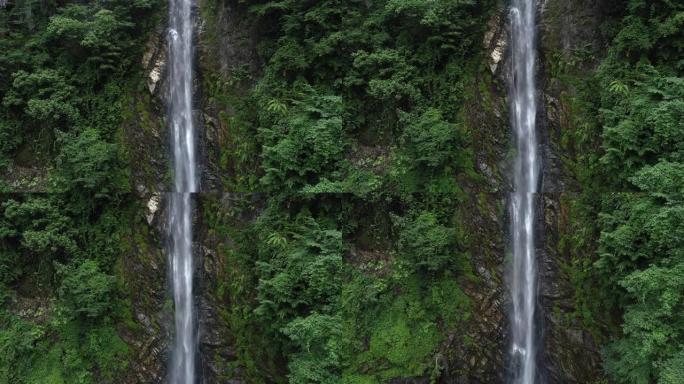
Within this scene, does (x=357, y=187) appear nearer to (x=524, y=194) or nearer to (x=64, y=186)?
(x=524, y=194)

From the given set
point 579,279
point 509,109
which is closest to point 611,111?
point 509,109

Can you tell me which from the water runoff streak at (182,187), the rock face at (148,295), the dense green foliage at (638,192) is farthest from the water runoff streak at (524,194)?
the rock face at (148,295)

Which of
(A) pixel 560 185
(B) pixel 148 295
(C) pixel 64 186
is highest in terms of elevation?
(C) pixel 64 186

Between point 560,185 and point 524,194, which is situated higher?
point 560,185

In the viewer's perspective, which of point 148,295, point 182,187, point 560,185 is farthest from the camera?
point 182,187

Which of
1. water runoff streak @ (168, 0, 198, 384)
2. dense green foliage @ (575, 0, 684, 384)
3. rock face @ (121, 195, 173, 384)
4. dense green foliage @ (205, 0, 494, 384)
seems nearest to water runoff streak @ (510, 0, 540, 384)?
dense green foliage @ (205, 0, 494, 384)

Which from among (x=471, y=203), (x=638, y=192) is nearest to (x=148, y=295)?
(x=471, y=203)

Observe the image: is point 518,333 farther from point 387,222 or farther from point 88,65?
point 88,65
